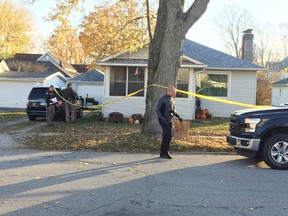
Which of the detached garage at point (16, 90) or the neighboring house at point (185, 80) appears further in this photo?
the detached garage at point (16, 90)

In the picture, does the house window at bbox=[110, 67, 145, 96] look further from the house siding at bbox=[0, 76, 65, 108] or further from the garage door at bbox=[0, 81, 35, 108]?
the garage door at bbox=[0, 81, 35, 108]

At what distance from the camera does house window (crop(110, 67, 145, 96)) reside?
18.7 meters

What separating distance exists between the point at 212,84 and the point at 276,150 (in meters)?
13.5

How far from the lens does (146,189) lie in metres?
6.13

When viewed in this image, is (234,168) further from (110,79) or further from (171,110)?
(110,79)

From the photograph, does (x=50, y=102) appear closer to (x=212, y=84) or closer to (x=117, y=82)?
(x=117, y=82)

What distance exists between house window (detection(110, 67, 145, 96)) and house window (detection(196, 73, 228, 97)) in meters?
4.16

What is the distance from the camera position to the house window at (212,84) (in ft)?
69.6

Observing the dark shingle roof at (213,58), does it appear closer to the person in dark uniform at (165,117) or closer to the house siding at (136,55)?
the house siding at (136,55)

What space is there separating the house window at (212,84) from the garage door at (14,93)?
44.3 ft

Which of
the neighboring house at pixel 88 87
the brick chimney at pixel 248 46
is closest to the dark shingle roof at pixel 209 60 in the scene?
the brick chimney at pixel 248 46

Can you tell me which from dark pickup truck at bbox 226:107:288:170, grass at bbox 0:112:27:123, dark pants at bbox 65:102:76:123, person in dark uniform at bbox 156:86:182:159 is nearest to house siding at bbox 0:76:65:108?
grass at bbox 0:112:27:123

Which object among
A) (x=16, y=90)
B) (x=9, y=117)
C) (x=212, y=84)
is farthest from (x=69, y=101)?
(x=16, y=90)

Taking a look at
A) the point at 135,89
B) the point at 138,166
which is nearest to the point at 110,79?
the point at 135,89
